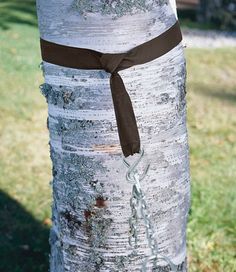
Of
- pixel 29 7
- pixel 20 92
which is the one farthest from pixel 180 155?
pixel 29 7

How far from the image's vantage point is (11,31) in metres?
11.2

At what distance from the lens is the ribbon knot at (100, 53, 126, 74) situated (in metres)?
1.87

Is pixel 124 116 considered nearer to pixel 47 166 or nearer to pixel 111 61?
pixel 111 61

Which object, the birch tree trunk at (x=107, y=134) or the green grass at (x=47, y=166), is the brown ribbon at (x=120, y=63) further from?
the green grass at (x=47, y=166)

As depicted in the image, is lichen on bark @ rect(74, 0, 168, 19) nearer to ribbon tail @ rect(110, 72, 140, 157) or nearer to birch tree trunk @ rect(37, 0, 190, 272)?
birch tree trunk @ rect(37, 0, 190, 272)

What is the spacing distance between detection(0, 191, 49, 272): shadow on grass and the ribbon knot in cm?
223

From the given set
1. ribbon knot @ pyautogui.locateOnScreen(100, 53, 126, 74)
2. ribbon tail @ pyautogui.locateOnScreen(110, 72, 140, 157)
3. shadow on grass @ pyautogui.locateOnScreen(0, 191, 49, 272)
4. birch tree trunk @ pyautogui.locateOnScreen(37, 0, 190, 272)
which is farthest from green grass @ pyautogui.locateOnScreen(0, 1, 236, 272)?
ribbon knot @ pyautogui.locateOnScreen(100, 53, 126, 74)

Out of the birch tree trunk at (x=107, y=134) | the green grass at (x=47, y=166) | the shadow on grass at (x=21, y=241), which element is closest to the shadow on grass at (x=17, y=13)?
the green grass at (x=47, y=166)

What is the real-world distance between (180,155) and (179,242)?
1.12ft

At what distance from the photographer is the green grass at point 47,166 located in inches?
157

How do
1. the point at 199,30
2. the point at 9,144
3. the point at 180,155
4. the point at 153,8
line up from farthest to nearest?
the point at 199,30, the point at 9,144, the point at 180,155, the point at 153,8

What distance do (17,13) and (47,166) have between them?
8782 mm

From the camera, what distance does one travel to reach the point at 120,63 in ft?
6.20

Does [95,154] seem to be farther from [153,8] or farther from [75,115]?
[153,8]
